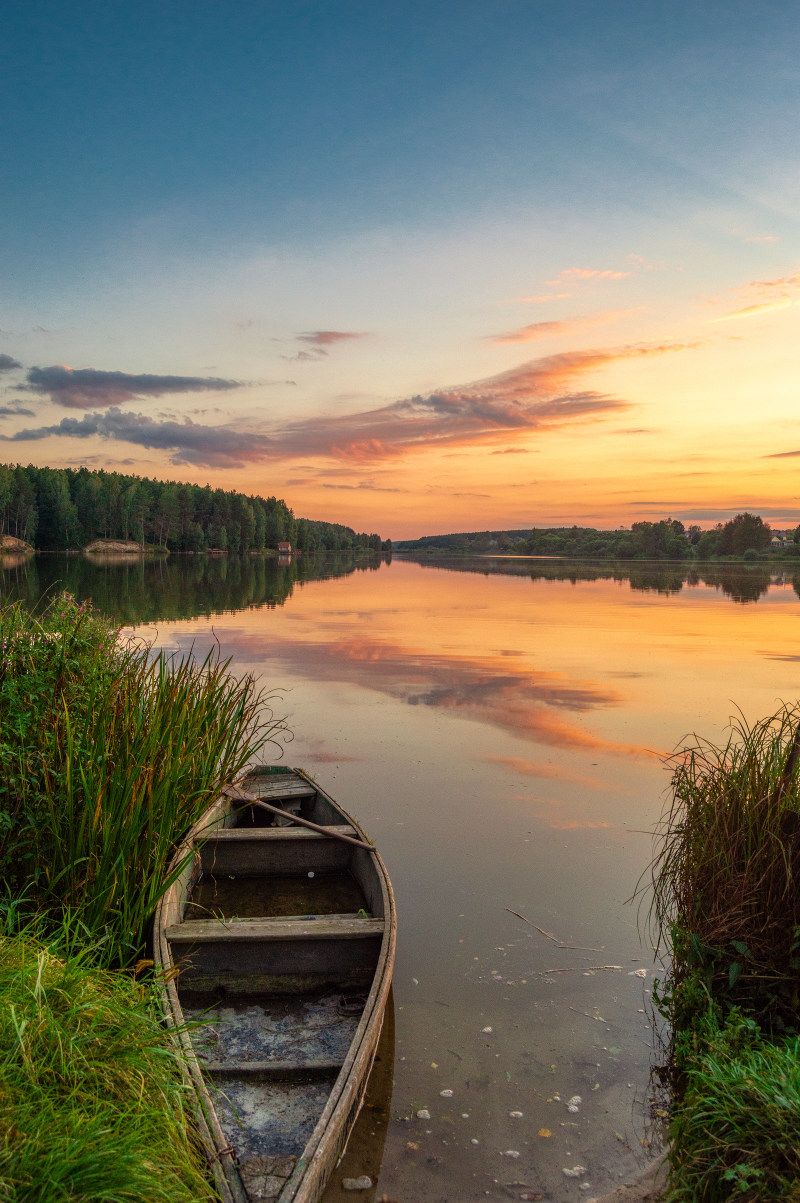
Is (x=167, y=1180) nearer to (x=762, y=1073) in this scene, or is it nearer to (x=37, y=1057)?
(x=37, y=1057)

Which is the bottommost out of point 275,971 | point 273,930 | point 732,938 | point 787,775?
point 275,971

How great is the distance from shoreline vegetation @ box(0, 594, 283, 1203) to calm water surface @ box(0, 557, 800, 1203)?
47.4 inches

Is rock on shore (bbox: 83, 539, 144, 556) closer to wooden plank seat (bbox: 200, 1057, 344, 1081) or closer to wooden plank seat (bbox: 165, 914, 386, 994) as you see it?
wooden plank seat (bbox: 165, 914, 386, 994)

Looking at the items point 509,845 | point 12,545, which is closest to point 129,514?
point 12,545

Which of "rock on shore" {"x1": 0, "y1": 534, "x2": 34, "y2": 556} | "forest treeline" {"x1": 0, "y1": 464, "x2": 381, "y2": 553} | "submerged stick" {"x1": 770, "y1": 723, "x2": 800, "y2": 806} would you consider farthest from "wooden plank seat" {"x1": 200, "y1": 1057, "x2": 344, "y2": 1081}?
"forest treeline" {"x1": 0, "y1": 464, "x2": 381, "y2": 553}

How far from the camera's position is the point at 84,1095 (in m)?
3.01

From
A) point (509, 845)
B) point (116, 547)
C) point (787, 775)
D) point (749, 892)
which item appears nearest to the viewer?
point (749, 892)

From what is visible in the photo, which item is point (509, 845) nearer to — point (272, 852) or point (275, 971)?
point (272, 852)

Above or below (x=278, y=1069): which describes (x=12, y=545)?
above

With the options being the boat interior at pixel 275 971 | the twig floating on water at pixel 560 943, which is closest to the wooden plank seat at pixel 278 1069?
the boat interior at pixel 275 971

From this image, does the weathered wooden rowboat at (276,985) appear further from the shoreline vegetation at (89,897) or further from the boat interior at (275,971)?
the shoreline vegetation at (89,897)

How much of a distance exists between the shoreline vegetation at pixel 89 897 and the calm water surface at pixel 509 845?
120 centimetres

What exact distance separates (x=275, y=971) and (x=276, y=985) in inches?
3.5

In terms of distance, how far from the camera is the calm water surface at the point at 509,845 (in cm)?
405
